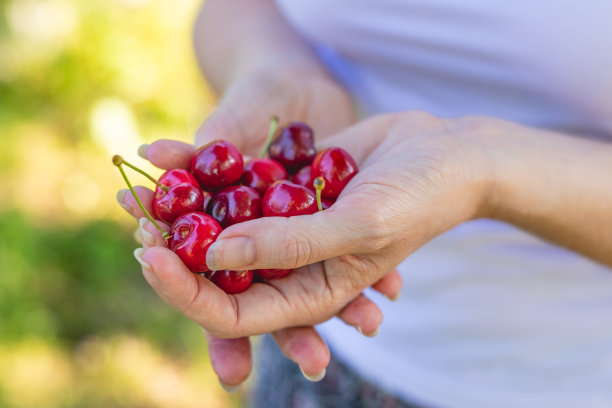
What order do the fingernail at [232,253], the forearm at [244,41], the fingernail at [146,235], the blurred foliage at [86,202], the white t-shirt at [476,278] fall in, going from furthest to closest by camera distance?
the blurred foliage at [86,202] < the forearm at [244,41] < the white t-shirt at [476,278] < the fingernail at [146,235] < the fingernail at [232,253]

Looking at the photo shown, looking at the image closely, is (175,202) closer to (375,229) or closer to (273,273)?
(273,273)

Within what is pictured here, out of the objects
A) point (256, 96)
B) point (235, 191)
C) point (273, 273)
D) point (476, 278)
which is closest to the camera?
point (273, 273)

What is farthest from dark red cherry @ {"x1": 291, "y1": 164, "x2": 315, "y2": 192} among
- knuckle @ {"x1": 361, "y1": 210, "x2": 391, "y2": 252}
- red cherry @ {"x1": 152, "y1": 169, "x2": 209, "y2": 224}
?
knuckle @ {"x1": 361, "y1": 210, "x2": 391, "y2": 252}

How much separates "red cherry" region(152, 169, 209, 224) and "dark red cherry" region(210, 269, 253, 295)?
7.1 inches

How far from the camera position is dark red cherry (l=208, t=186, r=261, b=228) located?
1.33 meters

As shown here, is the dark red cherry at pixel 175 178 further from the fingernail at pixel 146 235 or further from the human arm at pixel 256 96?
the fingernail at pixel 146 235

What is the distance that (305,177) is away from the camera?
1496 millimetres

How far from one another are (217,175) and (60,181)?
8.22 ft

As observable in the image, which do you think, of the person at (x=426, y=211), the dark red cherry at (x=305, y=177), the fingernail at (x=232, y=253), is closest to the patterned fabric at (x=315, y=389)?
the person at (x=426, y=211)

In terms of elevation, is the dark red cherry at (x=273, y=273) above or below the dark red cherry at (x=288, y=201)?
below

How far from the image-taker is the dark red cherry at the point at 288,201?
1276 mm

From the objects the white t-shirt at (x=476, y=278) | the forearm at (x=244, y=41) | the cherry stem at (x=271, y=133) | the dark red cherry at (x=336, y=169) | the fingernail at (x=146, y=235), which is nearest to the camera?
the fingernail at (x=146, y=235)

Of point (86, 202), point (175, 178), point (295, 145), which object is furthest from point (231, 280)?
point (86, 202)

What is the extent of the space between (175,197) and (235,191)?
128mm
